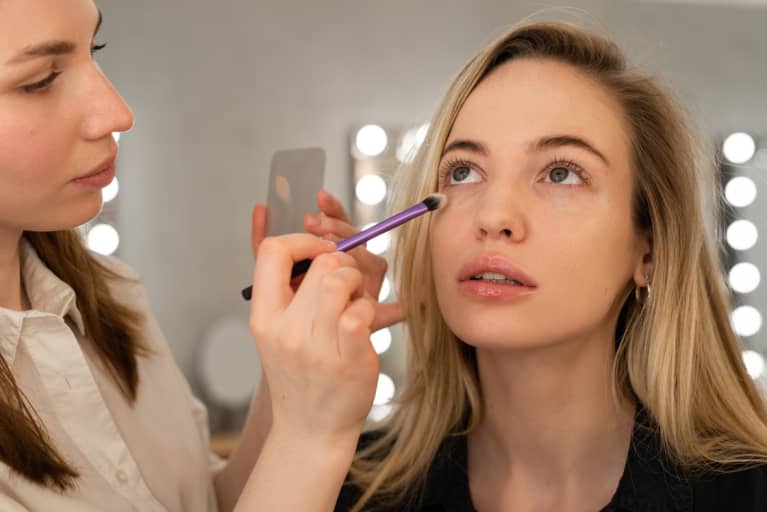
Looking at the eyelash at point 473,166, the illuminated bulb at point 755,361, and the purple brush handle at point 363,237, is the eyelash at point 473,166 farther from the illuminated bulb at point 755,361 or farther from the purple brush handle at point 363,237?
the illuminated bulb at point 755,361

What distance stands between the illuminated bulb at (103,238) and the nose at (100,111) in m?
1.06

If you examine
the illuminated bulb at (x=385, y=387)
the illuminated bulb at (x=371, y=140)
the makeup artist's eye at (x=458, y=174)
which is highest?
the illuminated bulb at (x=371, y=140)

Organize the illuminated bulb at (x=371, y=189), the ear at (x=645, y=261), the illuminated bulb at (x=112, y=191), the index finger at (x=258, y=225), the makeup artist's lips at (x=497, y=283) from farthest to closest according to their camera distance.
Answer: the illuminated bulb at (x=371, y=189) → the illuminated bulb at (x=112, y=191) → the index finger at (x=258, y=225) → the ear at (x=645, y=261) → the makeup artist's lips at (x=497, y=283)

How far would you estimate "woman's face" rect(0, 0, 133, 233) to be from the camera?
834 millimetres

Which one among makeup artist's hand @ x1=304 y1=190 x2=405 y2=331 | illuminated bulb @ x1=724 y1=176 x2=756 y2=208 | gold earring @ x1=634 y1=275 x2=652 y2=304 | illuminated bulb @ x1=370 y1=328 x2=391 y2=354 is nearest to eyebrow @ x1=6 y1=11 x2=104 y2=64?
makeup artist's hand @ x1=304 y1=190 x2=405 y2=331

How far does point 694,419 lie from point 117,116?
0.73 meters

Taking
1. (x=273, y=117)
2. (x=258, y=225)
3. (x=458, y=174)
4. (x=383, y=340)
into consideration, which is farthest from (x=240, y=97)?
(x=458, y=174)

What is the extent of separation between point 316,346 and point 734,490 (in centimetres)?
51

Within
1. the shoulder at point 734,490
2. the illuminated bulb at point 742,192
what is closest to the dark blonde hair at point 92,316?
the shoulder at point 734,490

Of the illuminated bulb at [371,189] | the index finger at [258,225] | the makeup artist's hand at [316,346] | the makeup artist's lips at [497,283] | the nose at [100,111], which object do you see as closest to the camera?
the makeup artist's hand at [316,346]

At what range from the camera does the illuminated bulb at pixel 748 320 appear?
212cm

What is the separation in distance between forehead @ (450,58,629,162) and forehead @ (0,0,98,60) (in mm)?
472

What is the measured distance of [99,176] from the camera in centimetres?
93

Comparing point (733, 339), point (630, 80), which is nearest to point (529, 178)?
point (630, 80)
